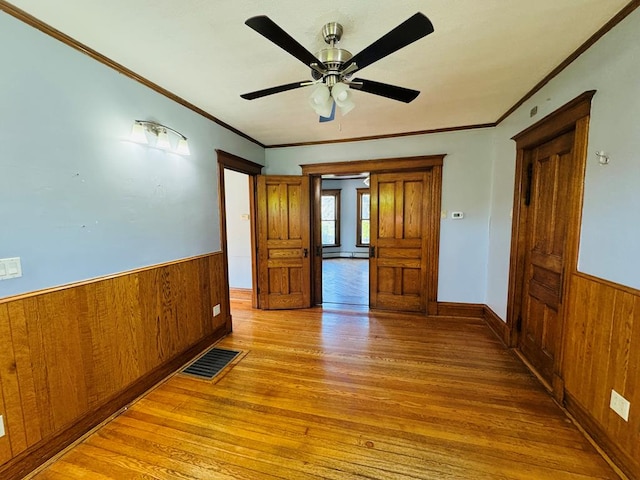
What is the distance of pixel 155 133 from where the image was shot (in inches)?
89.4

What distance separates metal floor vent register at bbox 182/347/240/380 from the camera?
8.41 feet

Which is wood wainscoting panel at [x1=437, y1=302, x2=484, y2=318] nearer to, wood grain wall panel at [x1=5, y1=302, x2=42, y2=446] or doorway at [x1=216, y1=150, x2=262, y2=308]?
doorway at [x1=216, y1=150, x2=262, y2=308]

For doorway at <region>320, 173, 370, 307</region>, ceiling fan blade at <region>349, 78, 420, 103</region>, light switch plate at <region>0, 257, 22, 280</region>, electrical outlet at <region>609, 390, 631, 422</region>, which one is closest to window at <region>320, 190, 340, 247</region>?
doorway at <region>320, 173, 370, 307</region>

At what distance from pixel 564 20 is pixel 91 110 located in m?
3.09

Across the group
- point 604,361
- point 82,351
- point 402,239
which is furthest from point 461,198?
point 82,351

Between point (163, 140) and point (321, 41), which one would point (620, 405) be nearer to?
point (321, 41)

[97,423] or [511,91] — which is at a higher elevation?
[511,91]

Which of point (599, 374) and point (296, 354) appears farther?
point (296, 354)

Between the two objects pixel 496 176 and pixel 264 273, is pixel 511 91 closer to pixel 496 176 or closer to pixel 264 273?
pixel 496 176

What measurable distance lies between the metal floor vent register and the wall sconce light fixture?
2105 millimetres

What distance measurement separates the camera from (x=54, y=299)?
1667 mm

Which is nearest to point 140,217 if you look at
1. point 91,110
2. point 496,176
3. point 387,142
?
point 91,110

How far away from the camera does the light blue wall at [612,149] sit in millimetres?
1506

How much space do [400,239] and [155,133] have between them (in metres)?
3.22
